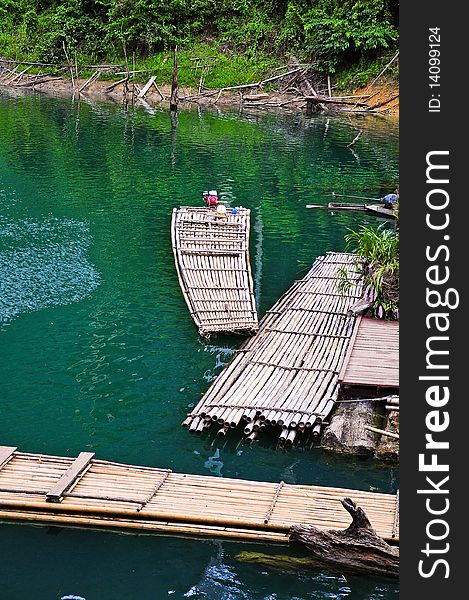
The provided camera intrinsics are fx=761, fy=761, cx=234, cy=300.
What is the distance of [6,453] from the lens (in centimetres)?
1149

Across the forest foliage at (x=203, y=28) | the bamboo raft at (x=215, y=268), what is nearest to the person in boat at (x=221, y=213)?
the bamboo raft at (x=215, y=268)

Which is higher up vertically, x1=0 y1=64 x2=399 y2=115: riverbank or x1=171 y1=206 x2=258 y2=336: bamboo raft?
x1=0 y1=64 x2=399 y2=115: riverbank

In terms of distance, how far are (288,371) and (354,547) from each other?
511cm

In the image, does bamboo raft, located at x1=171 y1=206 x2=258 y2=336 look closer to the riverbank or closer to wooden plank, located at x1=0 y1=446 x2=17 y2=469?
wooden plank, located at x1=0 y1=446 x2=17 y2=469

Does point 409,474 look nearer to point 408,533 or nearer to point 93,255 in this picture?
point 408,533

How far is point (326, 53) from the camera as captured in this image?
5150 centimetres

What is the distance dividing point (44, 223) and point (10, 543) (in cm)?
1653

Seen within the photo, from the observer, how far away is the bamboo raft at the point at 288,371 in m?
12.5

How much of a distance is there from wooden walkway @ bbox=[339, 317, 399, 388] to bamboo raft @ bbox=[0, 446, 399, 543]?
109 inches

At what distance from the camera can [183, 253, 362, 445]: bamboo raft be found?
41.1 ft

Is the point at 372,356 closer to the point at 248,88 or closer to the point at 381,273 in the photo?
the point at 381,273

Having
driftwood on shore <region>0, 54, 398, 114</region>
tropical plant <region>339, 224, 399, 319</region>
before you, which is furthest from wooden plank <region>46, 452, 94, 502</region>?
driftwood on shore <region>0, 54, 398, 114</region>

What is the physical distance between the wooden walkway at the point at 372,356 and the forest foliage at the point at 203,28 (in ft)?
124

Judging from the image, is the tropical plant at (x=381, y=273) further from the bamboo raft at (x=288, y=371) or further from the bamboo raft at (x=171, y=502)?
the bamboo raft at (x=171, y=502)
